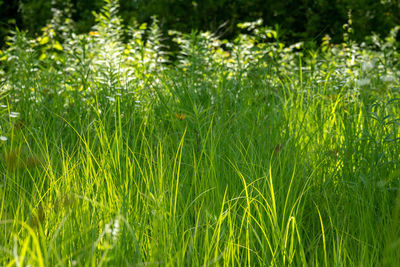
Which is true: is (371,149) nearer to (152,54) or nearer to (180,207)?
(180,207)

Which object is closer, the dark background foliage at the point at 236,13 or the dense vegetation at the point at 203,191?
the dense vegetation at the point at 203,191

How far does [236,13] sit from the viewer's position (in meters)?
8.42

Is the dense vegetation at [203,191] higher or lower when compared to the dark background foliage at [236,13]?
lower

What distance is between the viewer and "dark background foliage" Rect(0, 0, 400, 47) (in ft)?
26.2

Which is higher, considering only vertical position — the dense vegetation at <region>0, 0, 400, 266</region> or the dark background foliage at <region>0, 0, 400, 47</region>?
the dark background foliage at <region>0, 0, 400, 47</region>

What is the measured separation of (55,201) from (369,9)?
23.7ft

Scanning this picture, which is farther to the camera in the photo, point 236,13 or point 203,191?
point 236,13

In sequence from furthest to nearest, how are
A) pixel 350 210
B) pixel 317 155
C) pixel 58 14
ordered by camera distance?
pixel 58 14, pixel 317 155, pixel 350 210

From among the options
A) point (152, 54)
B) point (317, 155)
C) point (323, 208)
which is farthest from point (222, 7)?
point (323, 208)

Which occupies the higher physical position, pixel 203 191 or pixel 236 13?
pixel 236 13

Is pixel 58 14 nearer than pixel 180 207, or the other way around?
pixel 180 207

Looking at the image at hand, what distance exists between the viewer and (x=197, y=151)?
2.40 meters

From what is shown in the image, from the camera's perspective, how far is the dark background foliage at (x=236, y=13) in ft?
26.2

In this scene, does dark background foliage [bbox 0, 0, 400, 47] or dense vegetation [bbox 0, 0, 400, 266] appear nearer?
dense vegetation [bbox 0, 0, 400, 266]
